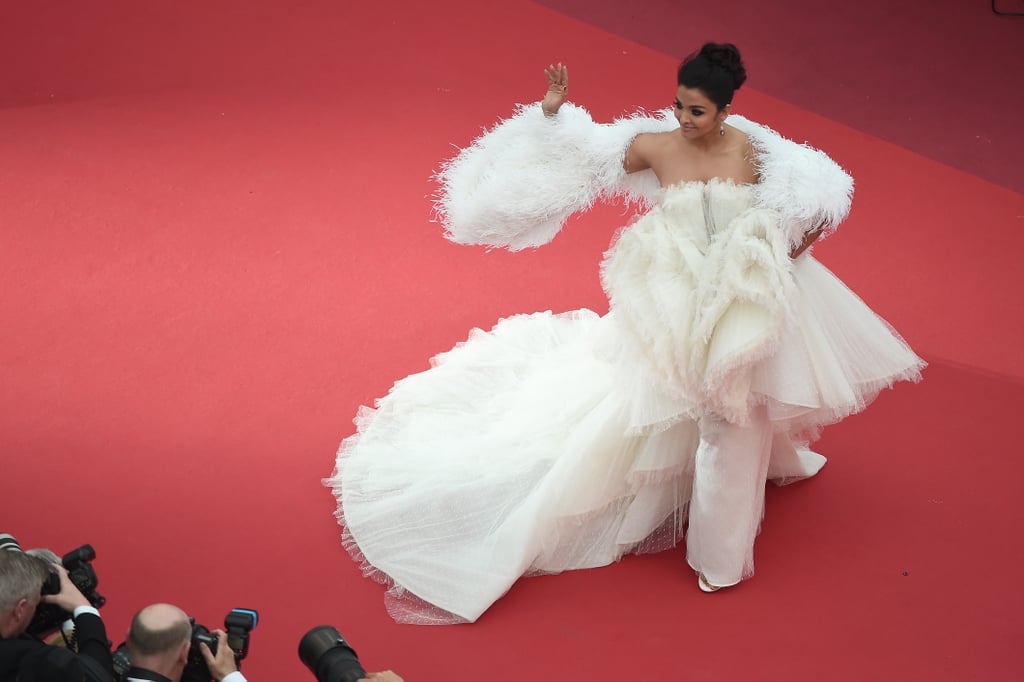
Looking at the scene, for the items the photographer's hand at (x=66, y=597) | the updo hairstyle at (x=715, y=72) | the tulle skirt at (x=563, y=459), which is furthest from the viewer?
the tulle skirt at (x=563, y=459)

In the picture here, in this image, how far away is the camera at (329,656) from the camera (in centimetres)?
204

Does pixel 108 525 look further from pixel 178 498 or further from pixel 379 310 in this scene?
pixel 379 310

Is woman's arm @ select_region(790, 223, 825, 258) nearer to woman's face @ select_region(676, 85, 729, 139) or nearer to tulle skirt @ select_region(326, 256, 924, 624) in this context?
tulle skirt @ select_region(326, 256, 924, 624)

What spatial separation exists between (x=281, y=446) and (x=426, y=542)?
623 millimetres

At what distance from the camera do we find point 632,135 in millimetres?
2873

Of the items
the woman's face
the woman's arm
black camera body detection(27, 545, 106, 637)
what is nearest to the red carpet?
black camera body detection(27, 545, 106, 637)

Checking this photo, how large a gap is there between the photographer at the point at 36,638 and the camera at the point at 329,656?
0.34m

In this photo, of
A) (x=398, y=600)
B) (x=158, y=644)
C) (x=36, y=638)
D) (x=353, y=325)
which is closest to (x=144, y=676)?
(x=158, y=644)

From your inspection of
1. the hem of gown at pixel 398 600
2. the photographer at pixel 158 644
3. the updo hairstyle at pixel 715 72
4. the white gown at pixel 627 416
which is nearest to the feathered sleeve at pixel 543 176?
the white gown at pixel 627 416

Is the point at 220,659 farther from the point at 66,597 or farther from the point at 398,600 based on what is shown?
the point at 398,600

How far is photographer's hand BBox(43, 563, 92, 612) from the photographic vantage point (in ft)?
7.07

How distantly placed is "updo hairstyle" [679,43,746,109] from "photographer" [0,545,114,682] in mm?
1625

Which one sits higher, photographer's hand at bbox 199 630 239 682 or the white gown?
the white gown

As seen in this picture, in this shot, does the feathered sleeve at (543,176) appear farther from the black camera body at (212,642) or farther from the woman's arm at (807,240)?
the black camera body at (212,642)
